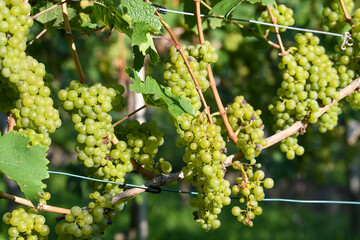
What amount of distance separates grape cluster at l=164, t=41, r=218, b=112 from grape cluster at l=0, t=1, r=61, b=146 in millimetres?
298

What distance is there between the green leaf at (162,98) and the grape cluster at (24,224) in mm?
367

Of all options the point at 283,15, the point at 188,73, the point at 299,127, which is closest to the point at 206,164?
the point at 188,73

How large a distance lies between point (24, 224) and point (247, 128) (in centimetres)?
59

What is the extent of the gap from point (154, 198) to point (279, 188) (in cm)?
A: 241

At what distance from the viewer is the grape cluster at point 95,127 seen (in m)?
1.07

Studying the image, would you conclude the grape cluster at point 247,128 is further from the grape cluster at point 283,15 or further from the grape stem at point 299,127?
the grape cluster at point 283,15

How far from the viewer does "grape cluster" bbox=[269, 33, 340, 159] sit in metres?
1.27

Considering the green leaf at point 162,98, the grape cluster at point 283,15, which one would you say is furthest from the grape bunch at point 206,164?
the grape cluster at point 283,15

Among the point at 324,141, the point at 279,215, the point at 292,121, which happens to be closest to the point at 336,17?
the point at 292,121

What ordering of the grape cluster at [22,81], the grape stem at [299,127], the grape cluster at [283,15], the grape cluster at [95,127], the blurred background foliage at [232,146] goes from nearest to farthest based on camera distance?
the grape cluster at [22,81], the grape cluster at [95,127], the grape stem at [299,127], the grape cluster at [283,15], the blurred background foliage at [232,146]

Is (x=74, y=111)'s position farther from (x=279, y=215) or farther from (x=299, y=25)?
(x=279, y=215)

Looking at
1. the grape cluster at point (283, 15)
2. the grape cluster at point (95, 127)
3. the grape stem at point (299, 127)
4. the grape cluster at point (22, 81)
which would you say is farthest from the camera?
the grape cluster at point (283, 15)

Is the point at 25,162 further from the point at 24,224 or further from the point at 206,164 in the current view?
the point at 206,164

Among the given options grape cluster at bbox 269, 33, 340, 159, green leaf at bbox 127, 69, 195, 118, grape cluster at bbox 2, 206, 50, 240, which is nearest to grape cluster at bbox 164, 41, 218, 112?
green leaf at bbox 127, 69, 195, 118
